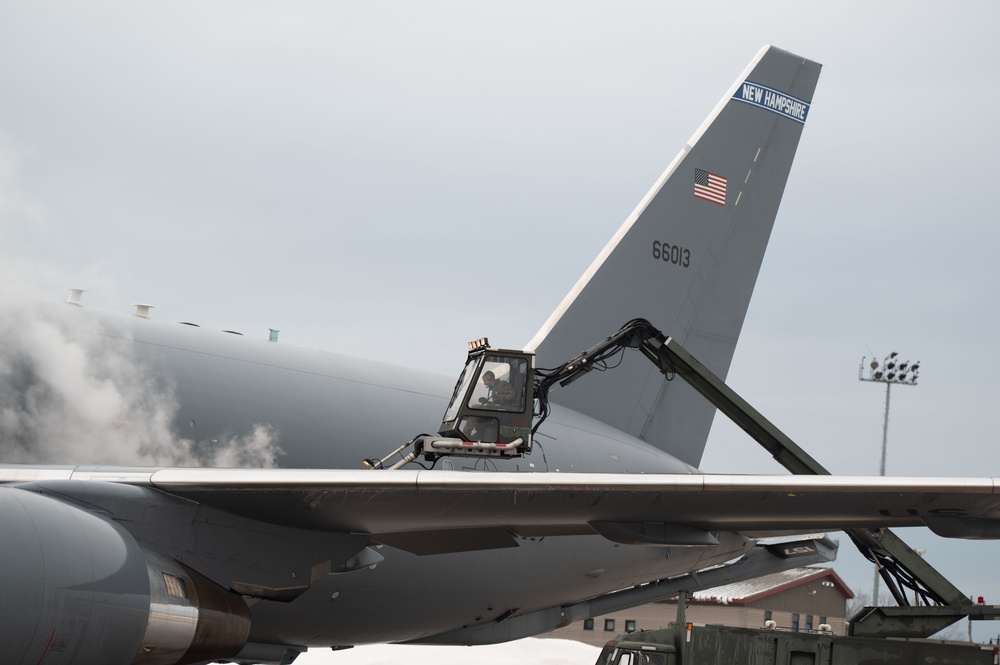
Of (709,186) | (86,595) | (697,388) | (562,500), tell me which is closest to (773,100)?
(709,186)

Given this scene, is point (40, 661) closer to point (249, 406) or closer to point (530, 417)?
point (249, 406)

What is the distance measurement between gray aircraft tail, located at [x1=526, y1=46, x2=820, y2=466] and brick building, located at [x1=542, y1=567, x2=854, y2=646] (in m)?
21.1

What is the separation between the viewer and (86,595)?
256 inches

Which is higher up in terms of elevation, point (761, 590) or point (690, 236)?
point (690, 236)

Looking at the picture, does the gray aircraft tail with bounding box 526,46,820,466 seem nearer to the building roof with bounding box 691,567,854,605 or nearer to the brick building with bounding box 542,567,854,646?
the brick building with bounding box 542,567,854,646

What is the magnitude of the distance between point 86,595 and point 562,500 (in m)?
3.20

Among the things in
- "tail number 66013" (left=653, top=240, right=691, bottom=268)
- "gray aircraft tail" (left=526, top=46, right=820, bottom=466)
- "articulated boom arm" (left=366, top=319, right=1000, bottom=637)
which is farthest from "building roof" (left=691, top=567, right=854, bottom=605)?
"articulated boom arm" (left=366, top=319, right=1000, bottom=637)

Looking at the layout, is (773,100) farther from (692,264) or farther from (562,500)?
(562,500)

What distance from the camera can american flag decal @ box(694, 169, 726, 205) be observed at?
632 inches

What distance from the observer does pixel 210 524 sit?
8.10 m

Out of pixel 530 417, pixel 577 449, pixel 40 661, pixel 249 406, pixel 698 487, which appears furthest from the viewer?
pixel 577 449

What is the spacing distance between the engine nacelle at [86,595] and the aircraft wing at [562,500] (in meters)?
0.67

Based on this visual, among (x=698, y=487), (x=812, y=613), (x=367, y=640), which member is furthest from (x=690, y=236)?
(x=812, y=613)

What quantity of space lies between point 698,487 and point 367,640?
207 inches
